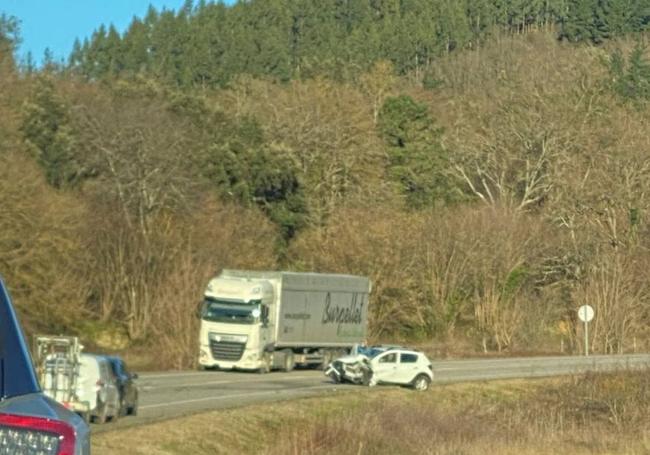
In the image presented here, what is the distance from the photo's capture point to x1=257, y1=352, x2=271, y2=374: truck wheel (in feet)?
169

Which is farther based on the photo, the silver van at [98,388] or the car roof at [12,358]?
the silver van at [98,388]

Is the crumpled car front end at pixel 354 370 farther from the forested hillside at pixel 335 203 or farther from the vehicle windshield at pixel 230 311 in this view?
the forested hillside at pixel 335 203

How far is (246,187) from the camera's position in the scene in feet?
246

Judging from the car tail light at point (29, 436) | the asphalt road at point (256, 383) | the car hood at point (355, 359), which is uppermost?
the car tail light at point (29, 436)

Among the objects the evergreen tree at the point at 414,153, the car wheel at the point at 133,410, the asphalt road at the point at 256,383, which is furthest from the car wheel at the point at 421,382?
the evergreen tree at the point at 414,153

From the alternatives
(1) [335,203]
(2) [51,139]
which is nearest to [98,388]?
(2) [51,139]

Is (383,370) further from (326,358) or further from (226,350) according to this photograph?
(326,358)

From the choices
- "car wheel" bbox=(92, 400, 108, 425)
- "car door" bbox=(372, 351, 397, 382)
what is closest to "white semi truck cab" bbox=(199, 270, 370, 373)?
"car door" bbox=(372, 351, 397, 382)

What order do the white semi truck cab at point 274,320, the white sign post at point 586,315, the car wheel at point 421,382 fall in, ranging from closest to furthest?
1. the car wheel at point 421,382
2. the white semi truck cab at point 274,320
3. the white sign post at point 586,315

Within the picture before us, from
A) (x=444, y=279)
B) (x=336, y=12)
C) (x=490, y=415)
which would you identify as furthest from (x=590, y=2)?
(x=490, y=415)

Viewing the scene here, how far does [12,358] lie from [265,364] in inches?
1901

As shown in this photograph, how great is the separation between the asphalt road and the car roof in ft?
83.9

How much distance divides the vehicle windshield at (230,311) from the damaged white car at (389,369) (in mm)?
4387

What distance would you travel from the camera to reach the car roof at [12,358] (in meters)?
3.63
